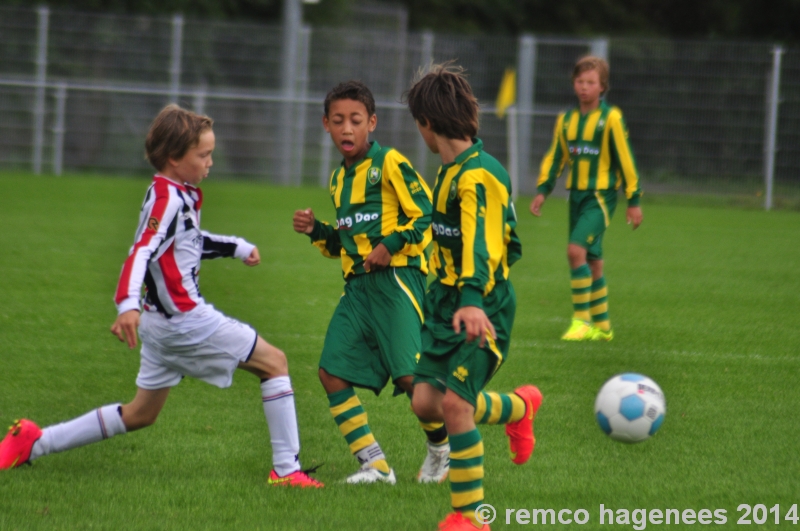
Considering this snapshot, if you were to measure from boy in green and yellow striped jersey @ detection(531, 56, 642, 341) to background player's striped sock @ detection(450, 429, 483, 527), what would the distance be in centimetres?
408

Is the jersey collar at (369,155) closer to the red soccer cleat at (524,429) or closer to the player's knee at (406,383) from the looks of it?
the player's knee at (406,383)

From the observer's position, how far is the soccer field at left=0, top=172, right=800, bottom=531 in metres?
4.11

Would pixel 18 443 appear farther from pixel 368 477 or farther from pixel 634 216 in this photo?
pixel 634 216

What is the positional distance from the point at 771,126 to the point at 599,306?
13.1 metres

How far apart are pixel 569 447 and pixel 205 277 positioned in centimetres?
592

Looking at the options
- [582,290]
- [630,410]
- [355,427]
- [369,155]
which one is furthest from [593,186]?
[355,427]

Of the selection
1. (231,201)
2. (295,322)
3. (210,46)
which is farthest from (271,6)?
(295,322)

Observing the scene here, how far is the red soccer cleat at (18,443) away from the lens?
4449 mm

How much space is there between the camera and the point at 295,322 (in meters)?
8.13

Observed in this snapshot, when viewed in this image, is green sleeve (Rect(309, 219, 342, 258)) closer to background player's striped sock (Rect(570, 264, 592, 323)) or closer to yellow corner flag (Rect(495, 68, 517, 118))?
background player's striped sock (Rect(570, 264, 592, 323))

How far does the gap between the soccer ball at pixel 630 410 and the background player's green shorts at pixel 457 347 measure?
2.59 ft

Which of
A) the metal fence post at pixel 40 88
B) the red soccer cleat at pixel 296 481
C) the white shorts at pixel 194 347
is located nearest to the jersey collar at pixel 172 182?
the white shorts at pixel 194 347

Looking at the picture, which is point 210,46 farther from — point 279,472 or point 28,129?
point 279,472

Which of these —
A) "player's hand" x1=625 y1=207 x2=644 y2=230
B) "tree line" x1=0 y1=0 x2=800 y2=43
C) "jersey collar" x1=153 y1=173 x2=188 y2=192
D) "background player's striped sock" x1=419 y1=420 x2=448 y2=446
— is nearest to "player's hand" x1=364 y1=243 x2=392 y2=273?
"background player's striped sock" x1=419 y1=420 x2=448 y2=446
